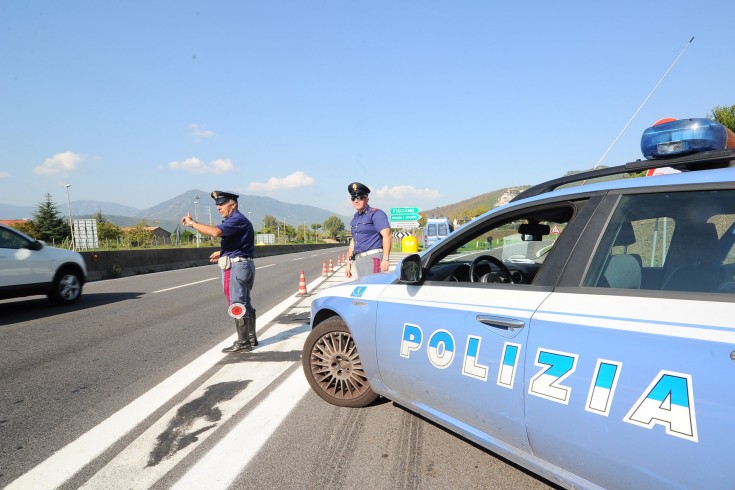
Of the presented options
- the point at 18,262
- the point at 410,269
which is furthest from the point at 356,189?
the point at 18,262

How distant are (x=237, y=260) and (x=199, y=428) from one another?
221 cm

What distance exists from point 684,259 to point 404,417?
204 cm

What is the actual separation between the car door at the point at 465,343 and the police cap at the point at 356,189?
2.75 m

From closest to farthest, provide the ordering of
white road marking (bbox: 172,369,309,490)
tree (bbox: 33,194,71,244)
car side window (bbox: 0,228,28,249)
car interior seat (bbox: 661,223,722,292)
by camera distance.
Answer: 1. car interior seat (bbox: 661,223,722,292)
2. white road marking (bbox: 172,369,309,490)
3. car side window (bbox: 0,228,28,249)
4. tree (bbox: 33,194,71,244)

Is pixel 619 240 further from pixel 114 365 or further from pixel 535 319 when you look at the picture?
pixel 114 365

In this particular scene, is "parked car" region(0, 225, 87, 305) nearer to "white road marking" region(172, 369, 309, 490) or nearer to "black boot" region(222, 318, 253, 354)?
"black boot" region(222, 318, 253, 354)

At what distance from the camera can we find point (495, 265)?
3141mm

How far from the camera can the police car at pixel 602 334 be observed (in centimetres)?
141

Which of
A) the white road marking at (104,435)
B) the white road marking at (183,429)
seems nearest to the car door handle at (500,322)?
the white road marking at (183,429)

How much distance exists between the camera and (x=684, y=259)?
5.87ft

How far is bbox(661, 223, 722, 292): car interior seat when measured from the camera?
5.40 ft

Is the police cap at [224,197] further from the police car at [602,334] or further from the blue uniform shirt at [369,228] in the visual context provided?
the police car at [602,334]

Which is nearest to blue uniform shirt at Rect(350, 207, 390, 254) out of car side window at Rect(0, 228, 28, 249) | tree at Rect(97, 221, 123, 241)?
car side window at Rect(0, 228, 28, 249)

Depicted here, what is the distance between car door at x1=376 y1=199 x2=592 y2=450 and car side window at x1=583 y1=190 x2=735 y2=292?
0.74 ft
